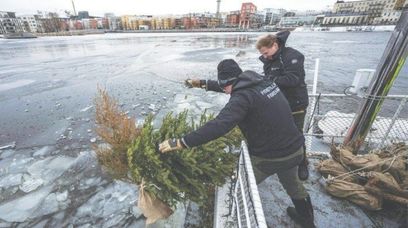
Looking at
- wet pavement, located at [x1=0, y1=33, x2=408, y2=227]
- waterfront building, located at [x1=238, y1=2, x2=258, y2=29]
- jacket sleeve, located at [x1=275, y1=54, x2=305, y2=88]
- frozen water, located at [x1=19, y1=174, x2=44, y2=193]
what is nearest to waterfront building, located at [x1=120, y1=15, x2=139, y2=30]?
waterfront building, located at [x1=238, y1=2, x2=258, y2=29]

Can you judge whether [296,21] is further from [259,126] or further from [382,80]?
[259,126]

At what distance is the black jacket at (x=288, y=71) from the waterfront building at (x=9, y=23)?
151m

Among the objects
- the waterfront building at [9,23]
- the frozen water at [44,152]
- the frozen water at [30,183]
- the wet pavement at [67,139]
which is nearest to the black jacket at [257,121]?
the wet pavement at [67,139]

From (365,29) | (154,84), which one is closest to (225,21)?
→ (365,29)

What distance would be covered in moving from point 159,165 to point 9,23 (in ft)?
519

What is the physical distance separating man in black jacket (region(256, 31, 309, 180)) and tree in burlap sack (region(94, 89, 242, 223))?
43.4 inches

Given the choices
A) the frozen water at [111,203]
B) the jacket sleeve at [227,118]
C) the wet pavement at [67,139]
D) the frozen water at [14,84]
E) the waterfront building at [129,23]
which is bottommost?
the waterfront building at [129,23]

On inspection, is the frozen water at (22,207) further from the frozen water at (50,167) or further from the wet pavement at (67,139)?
the frozen water at (50,167)

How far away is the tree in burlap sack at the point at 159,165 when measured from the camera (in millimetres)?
2336

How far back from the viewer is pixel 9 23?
11700 centimetres

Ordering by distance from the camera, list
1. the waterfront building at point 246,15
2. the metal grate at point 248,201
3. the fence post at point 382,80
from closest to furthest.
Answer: the metal grate at point 248,201
the fence post at point 382,80
the waterfront building at point 246,15

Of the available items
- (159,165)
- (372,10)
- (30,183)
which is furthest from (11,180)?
(372,10)

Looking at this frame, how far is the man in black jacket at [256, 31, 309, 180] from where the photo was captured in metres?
2.79

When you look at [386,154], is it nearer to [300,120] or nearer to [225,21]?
[300,120]
